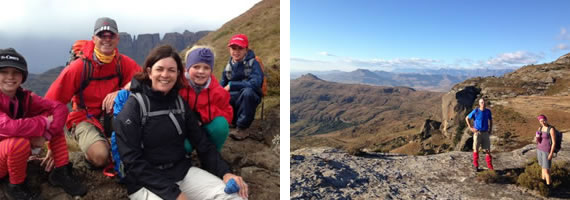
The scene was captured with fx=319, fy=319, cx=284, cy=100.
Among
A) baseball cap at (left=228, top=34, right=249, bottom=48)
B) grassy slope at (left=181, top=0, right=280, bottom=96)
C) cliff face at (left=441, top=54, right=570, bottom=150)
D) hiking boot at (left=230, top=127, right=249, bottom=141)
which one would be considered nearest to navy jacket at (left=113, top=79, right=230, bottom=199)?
hiking boot at (left=230, top=127, right=249, bottom=141)

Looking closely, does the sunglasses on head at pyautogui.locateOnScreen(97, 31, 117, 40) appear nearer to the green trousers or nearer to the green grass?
the green trousers

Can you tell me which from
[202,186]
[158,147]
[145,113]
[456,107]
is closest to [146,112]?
[145,113]

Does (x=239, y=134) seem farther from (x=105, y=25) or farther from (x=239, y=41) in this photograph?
(x=105, y=25)

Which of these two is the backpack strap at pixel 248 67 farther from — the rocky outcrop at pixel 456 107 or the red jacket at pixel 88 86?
the rocky outcrop at pixel 456 107

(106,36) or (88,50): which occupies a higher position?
(106,36)

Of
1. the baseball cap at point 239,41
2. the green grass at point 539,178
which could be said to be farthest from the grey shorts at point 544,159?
the baseball cap at point 239,41
